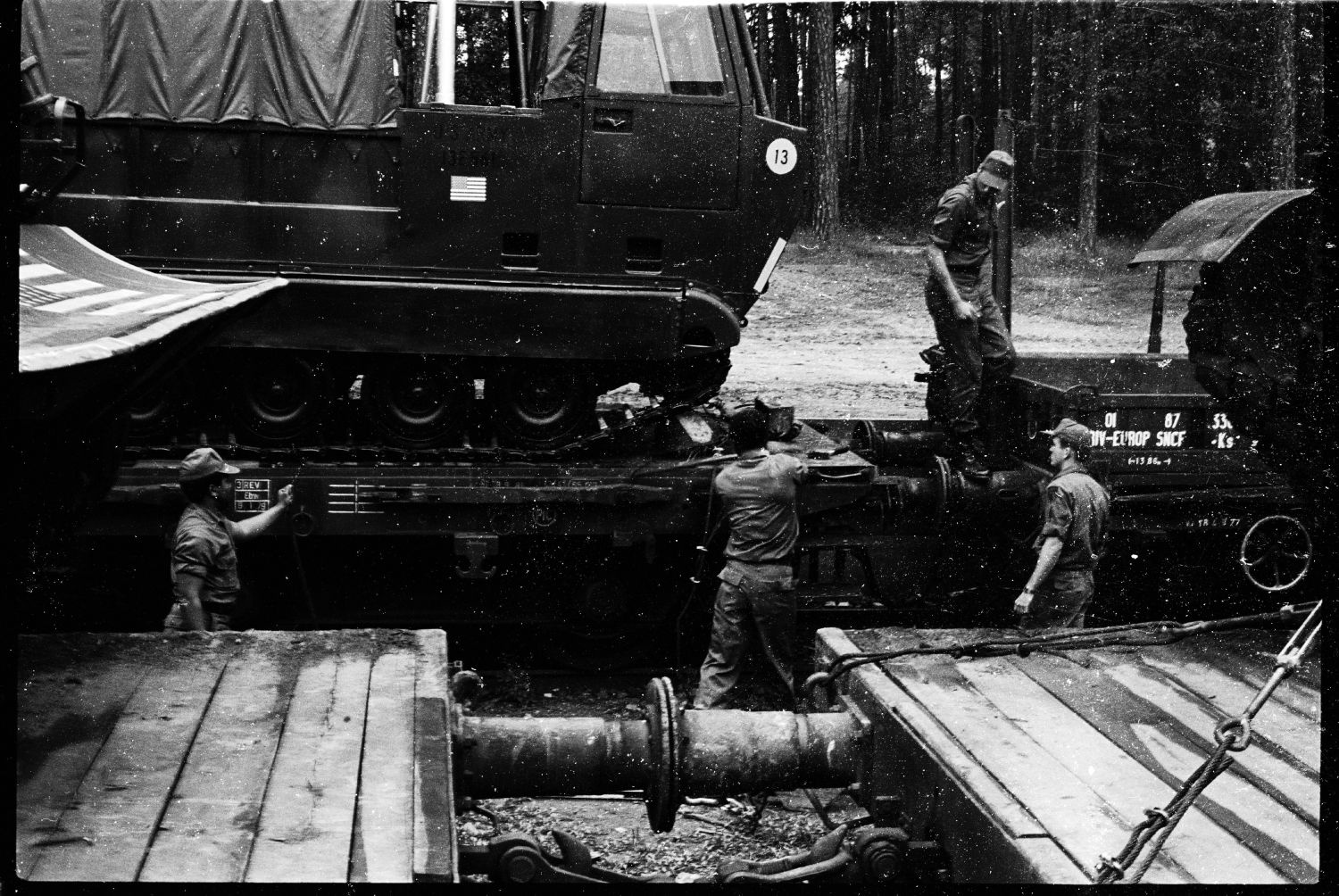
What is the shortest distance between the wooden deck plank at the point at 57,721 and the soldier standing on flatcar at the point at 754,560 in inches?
135

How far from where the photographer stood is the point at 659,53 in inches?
334

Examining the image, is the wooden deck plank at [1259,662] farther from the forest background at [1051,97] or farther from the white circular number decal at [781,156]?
the forest background at [1051,97]

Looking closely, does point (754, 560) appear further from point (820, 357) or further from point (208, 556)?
point (820, 357)

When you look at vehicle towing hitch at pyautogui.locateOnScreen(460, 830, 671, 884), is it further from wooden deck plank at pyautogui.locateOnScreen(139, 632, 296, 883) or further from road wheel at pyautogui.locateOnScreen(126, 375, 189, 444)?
road wheel at pyautogui.locateOnScreen(126, 375, 189, 444)

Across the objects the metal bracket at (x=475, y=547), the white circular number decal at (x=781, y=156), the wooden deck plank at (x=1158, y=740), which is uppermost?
the white circular number decal at (x=781, y=156)

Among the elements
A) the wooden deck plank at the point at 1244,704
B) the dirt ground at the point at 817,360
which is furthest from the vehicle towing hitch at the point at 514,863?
the wooden deck plank at the point at 1244,704

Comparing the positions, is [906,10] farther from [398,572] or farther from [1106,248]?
[398,572]

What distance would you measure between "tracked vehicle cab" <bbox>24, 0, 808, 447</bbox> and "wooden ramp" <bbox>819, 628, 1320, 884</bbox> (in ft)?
11.2

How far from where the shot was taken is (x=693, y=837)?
21.5 ft

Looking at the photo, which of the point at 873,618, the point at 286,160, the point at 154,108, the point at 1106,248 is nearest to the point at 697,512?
the point at 873,618

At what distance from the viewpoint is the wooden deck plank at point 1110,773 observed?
12.7ft

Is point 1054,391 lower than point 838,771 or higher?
higher

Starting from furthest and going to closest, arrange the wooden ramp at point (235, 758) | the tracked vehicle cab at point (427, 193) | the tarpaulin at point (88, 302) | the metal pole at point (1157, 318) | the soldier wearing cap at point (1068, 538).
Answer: the metal pole at point (1157, 318) → the tracked vehicle cab at point (427, 193) → the soldier wearing cap at point (1068, 538) → the wooden ramp at point (235, 758) → the tarpaulin at point (88, 302)

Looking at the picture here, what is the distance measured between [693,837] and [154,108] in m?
4.88
